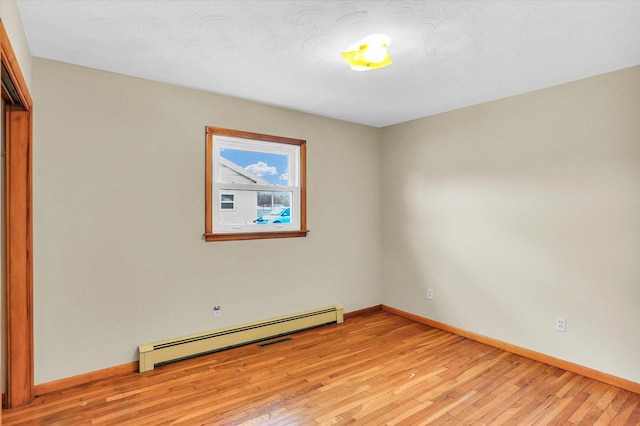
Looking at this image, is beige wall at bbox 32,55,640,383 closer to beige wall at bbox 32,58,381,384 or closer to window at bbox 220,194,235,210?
beige wall at bbox 32,58,381,384

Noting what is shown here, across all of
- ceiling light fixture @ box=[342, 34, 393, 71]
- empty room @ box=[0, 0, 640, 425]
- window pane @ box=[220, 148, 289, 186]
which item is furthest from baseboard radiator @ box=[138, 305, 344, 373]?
ceiling light fixture @ box=[342, 34, 393, 71]

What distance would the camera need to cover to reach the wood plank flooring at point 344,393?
234cm

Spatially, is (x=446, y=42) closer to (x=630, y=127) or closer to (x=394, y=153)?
(x=630, y=127)

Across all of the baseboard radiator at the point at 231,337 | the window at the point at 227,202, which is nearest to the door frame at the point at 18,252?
the baseboard radiator at the point at 231,337

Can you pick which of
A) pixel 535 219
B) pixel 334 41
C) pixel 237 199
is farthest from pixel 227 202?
pixel 535 219

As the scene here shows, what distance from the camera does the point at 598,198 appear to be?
2891mm

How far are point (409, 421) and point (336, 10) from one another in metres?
2.51

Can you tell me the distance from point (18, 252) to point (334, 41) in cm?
252

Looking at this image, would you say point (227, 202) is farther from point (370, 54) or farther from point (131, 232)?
point (370, 54)

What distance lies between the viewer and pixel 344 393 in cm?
265

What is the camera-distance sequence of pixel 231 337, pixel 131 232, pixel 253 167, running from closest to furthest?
pixel 131 232, pixel 231 337, pixel 253 167

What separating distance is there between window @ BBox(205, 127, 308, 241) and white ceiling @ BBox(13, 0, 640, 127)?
0.54 metres

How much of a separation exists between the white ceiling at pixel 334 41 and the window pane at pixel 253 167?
0.62 m

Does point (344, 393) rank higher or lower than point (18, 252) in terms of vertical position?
lower
